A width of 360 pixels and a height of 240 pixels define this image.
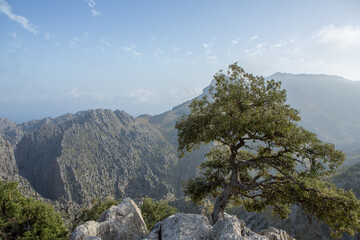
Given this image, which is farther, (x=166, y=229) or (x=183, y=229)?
(x=166, y=229)

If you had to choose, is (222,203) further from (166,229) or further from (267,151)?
(166,229)

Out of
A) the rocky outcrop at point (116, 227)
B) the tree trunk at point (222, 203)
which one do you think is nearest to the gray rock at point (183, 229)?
the rocky outcrop at point (116, 227)

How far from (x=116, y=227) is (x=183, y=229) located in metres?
6.20

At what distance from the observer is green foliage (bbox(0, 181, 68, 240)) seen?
99.5ft

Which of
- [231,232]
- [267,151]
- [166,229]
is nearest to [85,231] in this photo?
[166,229]

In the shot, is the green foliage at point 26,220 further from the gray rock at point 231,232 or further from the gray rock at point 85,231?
the gray rock at point 231,232

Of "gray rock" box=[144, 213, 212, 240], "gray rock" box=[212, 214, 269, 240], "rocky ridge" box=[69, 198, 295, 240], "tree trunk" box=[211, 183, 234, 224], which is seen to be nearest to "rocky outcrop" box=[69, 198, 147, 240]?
"rocky ridge" box=[69, 198, 295, 240]

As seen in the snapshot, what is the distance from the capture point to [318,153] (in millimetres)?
13594

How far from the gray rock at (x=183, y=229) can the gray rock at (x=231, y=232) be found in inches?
35.6

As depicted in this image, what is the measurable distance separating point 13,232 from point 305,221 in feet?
218

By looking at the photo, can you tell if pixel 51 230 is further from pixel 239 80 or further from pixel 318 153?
pixel 318 153

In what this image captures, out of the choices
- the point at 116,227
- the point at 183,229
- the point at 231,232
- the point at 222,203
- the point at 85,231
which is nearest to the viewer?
the point at 231,232

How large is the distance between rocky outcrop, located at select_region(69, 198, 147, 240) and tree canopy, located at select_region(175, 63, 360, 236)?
21.6ft

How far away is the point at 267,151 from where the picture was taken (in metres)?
17.2
